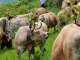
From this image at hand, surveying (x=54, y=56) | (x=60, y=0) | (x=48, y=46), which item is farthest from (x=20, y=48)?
(x=60, y=0)

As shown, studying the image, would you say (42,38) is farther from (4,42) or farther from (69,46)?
(4,42)

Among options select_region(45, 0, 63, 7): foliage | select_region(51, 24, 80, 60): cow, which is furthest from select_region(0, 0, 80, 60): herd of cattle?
select_region(45, 0, 63, 7): foliage

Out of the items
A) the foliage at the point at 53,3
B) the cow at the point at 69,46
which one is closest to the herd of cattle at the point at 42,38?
the cow at the point at 69,46

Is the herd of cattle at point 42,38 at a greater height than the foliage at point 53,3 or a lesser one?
greater

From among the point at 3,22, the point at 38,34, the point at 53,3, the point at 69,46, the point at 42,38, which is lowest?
the point at 53,3

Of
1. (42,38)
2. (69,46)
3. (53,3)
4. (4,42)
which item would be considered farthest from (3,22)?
(69,46)

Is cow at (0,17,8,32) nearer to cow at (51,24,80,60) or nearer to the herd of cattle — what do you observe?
the herd of cattle

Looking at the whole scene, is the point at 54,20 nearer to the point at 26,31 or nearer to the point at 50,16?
the point at 50,16

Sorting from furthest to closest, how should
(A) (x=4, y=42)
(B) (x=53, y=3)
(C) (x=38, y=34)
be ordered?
(B) (x=53, y=3) → (A) (x=4, y=42) → (C) (x=38, y=34)

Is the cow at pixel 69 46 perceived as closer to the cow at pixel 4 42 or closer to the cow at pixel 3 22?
the cow at pixel 4 42

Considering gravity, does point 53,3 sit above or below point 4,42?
below

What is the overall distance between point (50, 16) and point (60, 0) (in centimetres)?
540

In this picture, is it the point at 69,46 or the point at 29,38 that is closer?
the point at 69,46

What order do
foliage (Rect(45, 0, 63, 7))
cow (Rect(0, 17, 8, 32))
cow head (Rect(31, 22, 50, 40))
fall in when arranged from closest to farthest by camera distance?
cow head (Rect(31, 22, 50, 40)), cow (Rect(0, 17, 8, 32)), foliage (Rect(45, 0, 63, 7))
